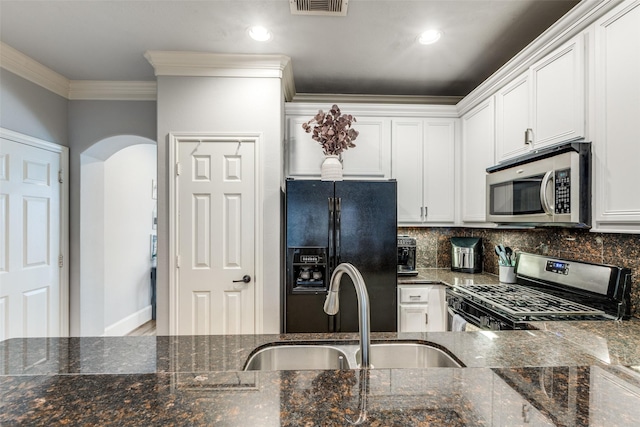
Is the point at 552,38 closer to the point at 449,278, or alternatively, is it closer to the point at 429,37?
the point at 429,37

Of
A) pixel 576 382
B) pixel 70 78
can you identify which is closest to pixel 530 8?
pixel 576 382

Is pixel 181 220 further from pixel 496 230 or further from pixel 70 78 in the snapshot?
pixel 496 230

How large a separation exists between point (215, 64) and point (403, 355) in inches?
93.7

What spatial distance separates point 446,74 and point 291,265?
209 cm

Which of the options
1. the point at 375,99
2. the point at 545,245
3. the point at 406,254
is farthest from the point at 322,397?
the point at 375,99

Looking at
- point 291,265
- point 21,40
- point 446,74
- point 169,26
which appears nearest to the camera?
point 169,26

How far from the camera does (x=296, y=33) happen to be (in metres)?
2.22

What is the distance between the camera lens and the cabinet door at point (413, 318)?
2.74 meters

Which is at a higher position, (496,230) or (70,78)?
(70,78)

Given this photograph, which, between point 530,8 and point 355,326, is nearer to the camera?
point 530,8

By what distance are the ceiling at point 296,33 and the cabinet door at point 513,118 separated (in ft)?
1.19

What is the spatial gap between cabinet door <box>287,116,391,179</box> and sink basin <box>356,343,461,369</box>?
1.92 m

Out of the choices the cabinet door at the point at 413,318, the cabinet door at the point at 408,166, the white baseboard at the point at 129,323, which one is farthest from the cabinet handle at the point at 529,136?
the white baseboard at the point at 129,323

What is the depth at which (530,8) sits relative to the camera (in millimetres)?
1968
